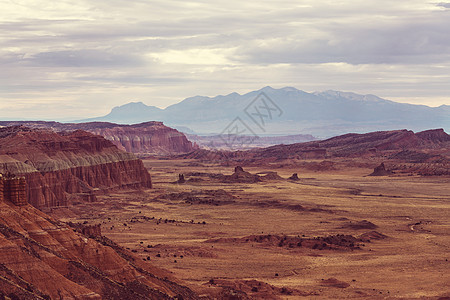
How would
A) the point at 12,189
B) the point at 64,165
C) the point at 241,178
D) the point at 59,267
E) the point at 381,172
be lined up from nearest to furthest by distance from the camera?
1. the point at 59,267
2. the point at 12,189
3. the point at 64,165
4. the point at 241,178
5. the point at 381,172

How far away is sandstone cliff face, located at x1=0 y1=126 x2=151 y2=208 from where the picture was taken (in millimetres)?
94812

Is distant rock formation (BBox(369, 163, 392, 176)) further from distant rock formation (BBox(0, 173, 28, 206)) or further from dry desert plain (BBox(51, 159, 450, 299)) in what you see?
distant rock formation (BBox(0, 173, 28, 206))

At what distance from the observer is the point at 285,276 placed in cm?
5562

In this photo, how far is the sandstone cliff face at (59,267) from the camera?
30.9 meters

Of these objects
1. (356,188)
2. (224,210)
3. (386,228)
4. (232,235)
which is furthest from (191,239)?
(356,188)

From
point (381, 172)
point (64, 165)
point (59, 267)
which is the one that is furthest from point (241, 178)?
point (59, 267)

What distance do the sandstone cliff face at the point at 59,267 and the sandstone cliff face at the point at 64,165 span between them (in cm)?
5509

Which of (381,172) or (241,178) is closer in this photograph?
(241,178)

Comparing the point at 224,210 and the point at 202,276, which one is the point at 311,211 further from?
the point at 202,276

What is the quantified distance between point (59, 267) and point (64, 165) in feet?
269

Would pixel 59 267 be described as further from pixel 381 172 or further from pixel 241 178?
pixel 381 172

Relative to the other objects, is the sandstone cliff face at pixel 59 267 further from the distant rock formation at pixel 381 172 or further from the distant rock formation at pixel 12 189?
the distant rock formation at pixel 381 172

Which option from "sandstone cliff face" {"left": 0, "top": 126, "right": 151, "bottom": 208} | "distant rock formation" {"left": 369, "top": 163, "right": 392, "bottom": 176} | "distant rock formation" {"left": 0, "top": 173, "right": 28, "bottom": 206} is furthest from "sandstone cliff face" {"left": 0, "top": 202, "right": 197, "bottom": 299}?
"distant rock formation" {"left": 369, "top": 163, "right": 392, "bottom": 176}

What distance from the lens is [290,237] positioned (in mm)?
74125
